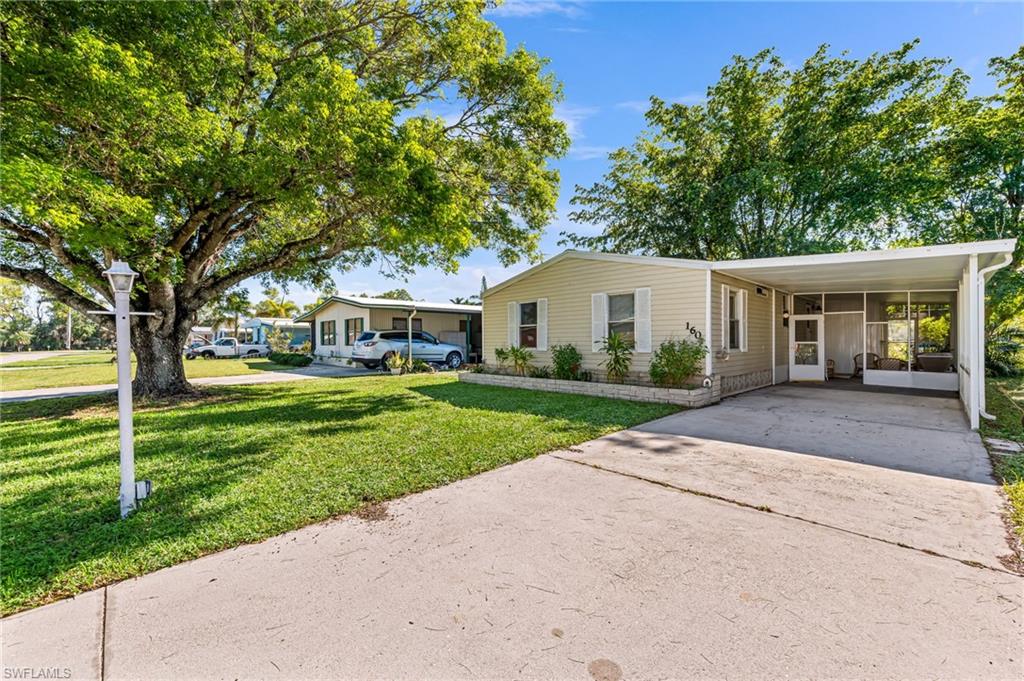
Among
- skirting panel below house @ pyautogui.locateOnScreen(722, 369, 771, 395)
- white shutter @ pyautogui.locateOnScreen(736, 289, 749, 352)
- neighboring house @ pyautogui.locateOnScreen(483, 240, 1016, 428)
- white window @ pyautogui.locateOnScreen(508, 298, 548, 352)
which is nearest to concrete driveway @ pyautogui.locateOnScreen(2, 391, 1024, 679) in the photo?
neighboring house @ pyautogui.locateOnScreen(483, 240, 1016, 428)

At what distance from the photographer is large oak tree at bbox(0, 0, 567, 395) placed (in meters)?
5.03

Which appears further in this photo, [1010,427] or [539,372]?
[539,372]

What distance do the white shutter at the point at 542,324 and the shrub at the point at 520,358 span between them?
0.39 meters

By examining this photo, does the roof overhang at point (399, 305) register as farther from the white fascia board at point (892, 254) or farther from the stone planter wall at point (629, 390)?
the white fascia board at point (892, 254)

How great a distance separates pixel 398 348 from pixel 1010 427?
52.2 feet

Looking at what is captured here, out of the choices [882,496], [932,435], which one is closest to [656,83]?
[932,435]

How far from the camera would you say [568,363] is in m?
10.8

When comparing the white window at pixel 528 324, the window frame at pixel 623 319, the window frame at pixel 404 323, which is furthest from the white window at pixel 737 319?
the window frame at pixel 404 323

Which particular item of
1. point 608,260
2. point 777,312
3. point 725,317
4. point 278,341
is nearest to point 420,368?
point 608,260

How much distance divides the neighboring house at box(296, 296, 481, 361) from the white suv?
0.82 m

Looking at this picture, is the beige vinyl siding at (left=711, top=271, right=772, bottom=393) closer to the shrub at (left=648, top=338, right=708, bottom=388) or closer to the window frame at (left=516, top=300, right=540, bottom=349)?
the shrub at (left=648, top=338, right=708, bottom=388)

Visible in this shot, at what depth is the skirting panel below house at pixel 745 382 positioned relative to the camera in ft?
31.5

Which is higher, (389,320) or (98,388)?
(389,320)

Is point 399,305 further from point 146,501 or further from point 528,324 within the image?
point 146,501
